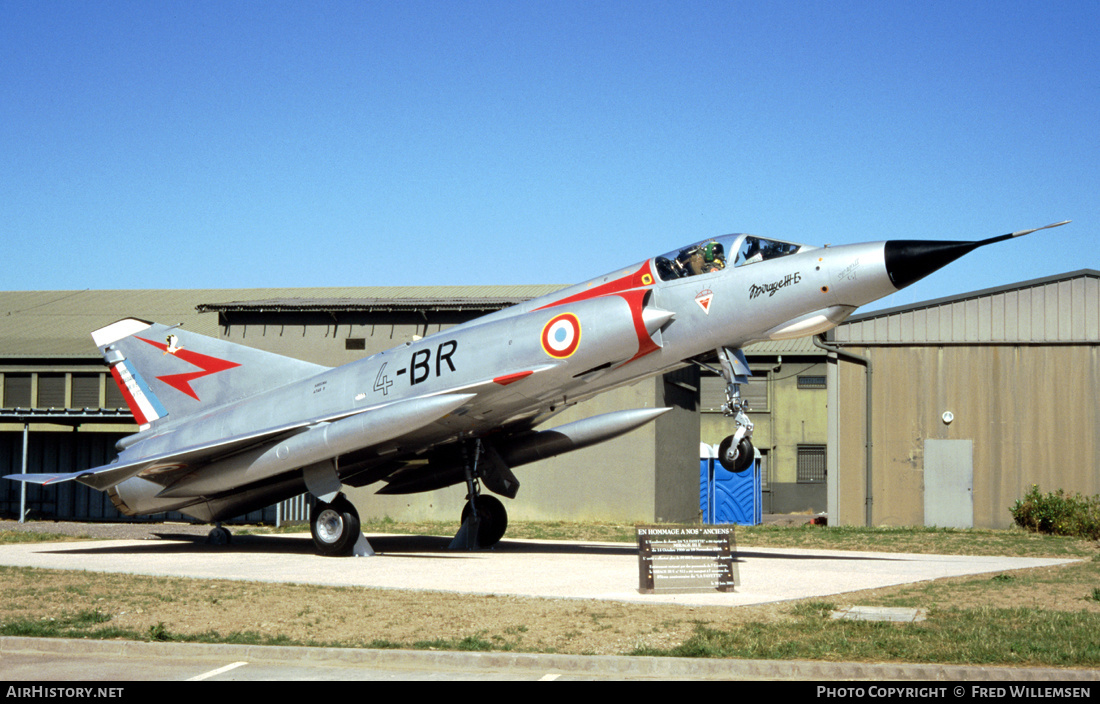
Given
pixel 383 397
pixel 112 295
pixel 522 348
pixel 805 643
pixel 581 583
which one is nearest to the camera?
pixel 805 643

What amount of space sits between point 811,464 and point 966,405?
20.2m

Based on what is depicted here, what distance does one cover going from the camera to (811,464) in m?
45.9

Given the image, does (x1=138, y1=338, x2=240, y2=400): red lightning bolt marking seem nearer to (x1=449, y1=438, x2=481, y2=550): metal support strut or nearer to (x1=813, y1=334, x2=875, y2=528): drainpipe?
(x1=449, y1=438, x2=481, y2=550): metal support strut

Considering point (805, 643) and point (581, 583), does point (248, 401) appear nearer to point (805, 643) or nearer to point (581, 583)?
point (581, 583)

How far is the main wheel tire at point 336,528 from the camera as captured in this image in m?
16.8

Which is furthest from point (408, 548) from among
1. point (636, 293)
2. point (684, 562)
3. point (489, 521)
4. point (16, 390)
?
point (16, 390)

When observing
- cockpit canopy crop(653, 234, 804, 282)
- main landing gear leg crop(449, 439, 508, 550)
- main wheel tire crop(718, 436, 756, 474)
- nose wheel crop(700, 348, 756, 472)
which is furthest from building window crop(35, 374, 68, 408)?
main wheel tire crop(718, 436, 756, 474)

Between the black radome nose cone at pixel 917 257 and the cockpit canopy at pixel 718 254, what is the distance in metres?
1.48

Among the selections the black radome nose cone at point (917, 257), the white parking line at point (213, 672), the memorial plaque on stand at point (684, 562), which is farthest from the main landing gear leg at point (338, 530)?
the black radome nose cone at point (917, 257)

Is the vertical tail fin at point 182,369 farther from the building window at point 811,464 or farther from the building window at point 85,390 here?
the building window at point 811,464

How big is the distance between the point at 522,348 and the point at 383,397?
275 centimetres

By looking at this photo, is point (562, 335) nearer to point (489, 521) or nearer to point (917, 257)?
point (489, 521)
